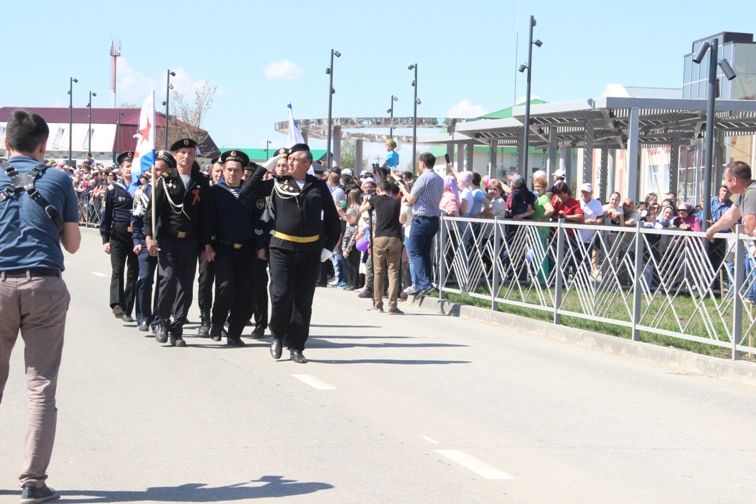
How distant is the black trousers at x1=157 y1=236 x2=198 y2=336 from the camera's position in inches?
498

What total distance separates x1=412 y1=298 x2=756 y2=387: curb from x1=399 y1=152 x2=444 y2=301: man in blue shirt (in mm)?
465

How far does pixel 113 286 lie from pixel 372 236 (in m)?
4.09

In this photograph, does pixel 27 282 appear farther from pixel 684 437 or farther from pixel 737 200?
pixel 737 200

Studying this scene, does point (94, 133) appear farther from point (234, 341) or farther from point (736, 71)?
point (234, 341)

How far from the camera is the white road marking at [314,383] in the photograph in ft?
33.2

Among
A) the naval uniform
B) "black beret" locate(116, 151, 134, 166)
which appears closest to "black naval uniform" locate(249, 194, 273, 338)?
the naval uniform

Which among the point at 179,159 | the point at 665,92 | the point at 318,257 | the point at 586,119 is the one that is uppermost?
the point at 665,92

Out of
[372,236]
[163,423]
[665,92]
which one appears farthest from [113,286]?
[665,92]

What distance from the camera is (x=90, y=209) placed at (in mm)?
41125

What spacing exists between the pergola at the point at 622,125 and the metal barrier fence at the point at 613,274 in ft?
19.7

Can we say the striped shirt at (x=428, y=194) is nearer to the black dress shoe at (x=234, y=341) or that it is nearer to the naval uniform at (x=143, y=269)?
the naval uniform at (x=143, y=269)

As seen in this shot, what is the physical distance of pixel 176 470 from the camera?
6969mm

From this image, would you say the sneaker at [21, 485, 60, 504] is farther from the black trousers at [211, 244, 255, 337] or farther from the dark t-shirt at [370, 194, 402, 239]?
the dark t-shirt at [370, 194, 402, 239]

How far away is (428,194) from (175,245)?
18.8ft
